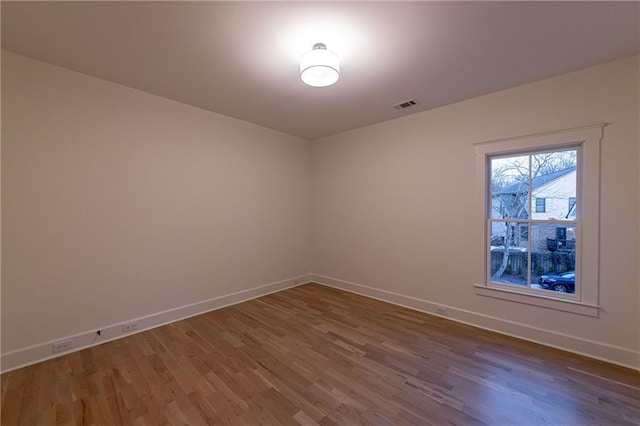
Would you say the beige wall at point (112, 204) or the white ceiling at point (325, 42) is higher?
the white ceiling at point (325, 42)

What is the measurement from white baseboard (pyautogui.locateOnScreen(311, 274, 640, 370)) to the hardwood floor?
103 millimetres

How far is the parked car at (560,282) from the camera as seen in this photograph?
2.56 m

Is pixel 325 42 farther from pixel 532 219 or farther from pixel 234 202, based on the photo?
pixel 532 219

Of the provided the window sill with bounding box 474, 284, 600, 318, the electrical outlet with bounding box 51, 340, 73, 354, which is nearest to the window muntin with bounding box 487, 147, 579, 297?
the window sill with bounding box 474, 284, 600, 318

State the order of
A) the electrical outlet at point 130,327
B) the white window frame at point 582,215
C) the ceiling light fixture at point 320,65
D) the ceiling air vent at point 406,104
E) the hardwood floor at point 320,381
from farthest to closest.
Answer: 1. the ceiling air vent at point 406,104
2. the electrical outlet at point 130,327
3. the white window frame at point 582,215
4. the ceiling light fixture at point 320,65
5. the hardwood floor at point 320,381

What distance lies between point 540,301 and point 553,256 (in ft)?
1.63

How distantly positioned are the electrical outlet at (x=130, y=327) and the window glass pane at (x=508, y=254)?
4221 mm

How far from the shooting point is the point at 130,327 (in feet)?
9.27

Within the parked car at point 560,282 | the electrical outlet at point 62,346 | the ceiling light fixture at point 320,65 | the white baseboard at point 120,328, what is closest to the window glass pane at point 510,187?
the parked car at point 560,282

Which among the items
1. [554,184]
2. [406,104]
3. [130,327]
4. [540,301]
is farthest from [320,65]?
[130,327]

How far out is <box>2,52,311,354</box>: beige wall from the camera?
2258mm

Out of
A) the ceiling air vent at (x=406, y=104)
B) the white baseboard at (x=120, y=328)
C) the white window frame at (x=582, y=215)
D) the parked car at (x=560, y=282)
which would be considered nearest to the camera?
the white baseboard at (x=120, y=328)

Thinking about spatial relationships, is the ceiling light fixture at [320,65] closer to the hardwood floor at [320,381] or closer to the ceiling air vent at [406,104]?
the ceiling air vent at [406,104]

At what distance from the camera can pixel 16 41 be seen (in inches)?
81.4
